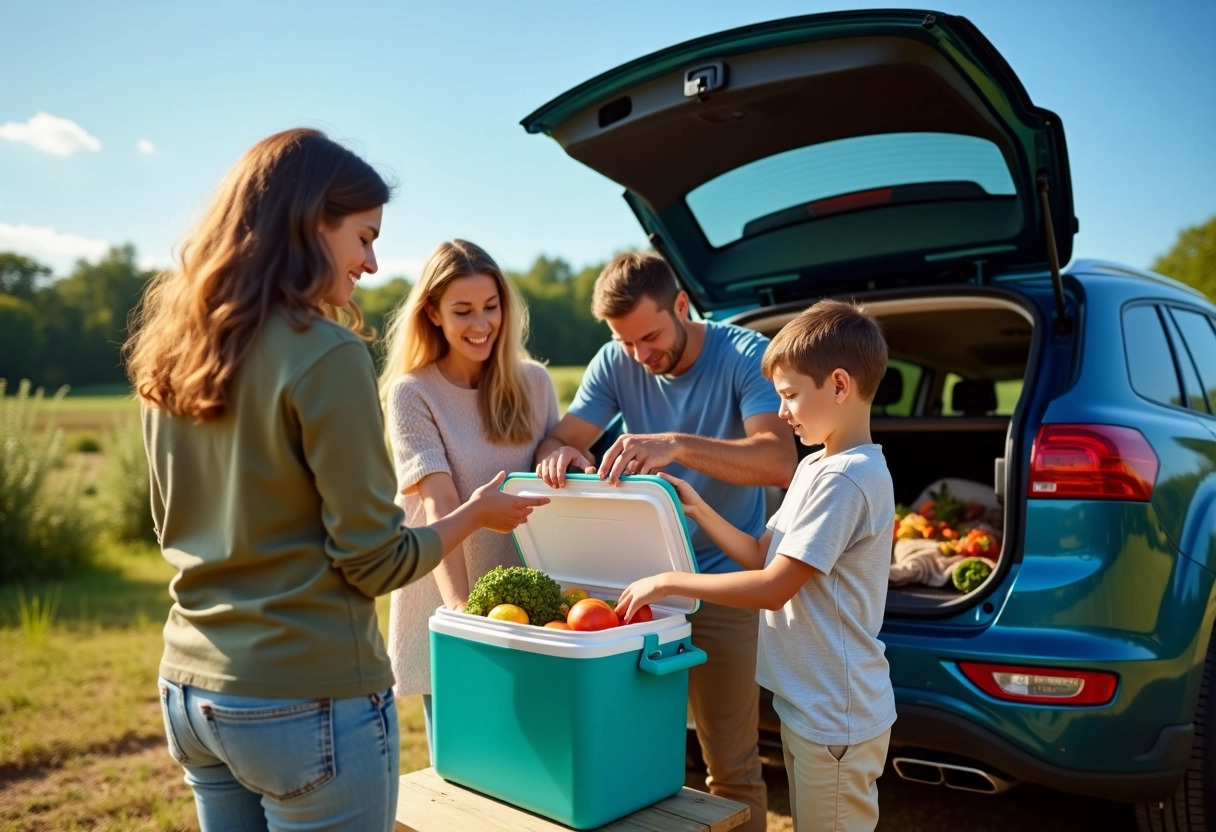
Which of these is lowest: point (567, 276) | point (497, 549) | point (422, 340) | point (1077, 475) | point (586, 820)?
point (586, 820)

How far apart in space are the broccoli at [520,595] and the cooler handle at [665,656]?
22 centimetres

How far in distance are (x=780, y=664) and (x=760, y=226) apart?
1849 mm

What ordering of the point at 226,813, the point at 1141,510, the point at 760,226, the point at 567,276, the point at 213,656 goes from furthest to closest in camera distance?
the point at 567,276 → the point at 760,226 → the point at 1141,510 → the point at 226,813 → the point at 213,656

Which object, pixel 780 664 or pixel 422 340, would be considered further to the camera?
pixel 422 340

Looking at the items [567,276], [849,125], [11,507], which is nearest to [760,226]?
[849,125]

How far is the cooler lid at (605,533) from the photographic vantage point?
1939mm

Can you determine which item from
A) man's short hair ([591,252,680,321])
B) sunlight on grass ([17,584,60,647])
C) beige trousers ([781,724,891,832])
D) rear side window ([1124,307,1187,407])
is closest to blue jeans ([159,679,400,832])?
beige trousers ([781,724,891,832])

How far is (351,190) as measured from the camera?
1357 mm

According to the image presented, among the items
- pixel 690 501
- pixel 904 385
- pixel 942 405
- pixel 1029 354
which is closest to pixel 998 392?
pixel 942 405

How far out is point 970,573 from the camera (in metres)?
2.95

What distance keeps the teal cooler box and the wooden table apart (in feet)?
0.07

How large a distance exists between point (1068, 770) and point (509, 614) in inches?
54.2

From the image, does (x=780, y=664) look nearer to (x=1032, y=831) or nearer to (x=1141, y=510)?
(x=1141, y=510)

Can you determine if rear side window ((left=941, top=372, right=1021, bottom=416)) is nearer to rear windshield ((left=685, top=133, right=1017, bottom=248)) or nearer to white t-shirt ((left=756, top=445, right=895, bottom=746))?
rear windshield ((left=685, top=133, right=1017, bottom=248))
